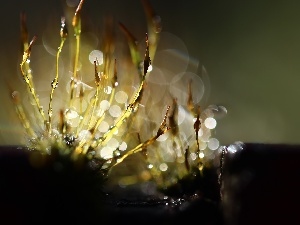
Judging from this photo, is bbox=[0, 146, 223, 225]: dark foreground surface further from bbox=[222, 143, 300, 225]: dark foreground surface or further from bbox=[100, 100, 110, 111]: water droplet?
bbox=[100, 100, 110, 111]: water droplet

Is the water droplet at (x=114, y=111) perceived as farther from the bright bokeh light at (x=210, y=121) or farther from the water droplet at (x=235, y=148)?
the water droplet at (x=235, y=148)

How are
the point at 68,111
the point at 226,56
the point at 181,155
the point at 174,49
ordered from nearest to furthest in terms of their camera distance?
the point at 68,111, the point at 181,155, the point at 226,56, the point at 174,49

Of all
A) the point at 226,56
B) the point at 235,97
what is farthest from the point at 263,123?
the point at 226,56

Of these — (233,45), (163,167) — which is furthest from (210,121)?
(233,45)

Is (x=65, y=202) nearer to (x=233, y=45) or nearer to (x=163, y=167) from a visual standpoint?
(x=163, y=167)

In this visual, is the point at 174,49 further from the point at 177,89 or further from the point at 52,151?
the point at 52,151

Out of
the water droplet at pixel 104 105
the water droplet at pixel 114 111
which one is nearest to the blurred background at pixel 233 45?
the water droplet at pixel 114 111
